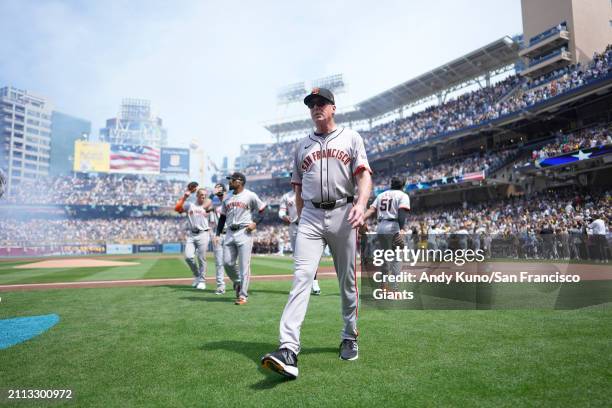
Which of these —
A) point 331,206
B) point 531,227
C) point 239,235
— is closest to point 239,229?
point 239,235

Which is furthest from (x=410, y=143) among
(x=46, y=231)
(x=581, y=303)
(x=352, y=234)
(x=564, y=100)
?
(x=46, y=231)

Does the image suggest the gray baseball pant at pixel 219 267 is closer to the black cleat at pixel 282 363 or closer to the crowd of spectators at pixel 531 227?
the crowd of spectators at pixel 531 227

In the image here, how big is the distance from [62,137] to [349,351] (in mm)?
118045

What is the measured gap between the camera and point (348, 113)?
49906 millimetres

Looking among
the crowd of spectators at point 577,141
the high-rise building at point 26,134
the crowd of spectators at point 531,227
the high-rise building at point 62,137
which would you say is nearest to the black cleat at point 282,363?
the crowd of spectators at point 531,227

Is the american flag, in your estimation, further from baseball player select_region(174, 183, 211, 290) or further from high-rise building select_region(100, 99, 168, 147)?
baseball player select_region(174, 183, 211, 290)

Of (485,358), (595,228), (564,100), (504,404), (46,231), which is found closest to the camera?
(504,404)

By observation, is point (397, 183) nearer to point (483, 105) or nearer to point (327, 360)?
point (327, 360)

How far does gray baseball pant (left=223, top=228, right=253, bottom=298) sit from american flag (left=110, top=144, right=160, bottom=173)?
58.9 meters

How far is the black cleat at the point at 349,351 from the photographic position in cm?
338

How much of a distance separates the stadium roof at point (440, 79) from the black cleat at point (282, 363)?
37.1 m

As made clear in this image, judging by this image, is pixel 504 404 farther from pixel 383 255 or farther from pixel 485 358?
pixel 383 255

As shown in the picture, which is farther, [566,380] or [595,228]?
[595,228]

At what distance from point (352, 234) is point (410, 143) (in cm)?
3491
